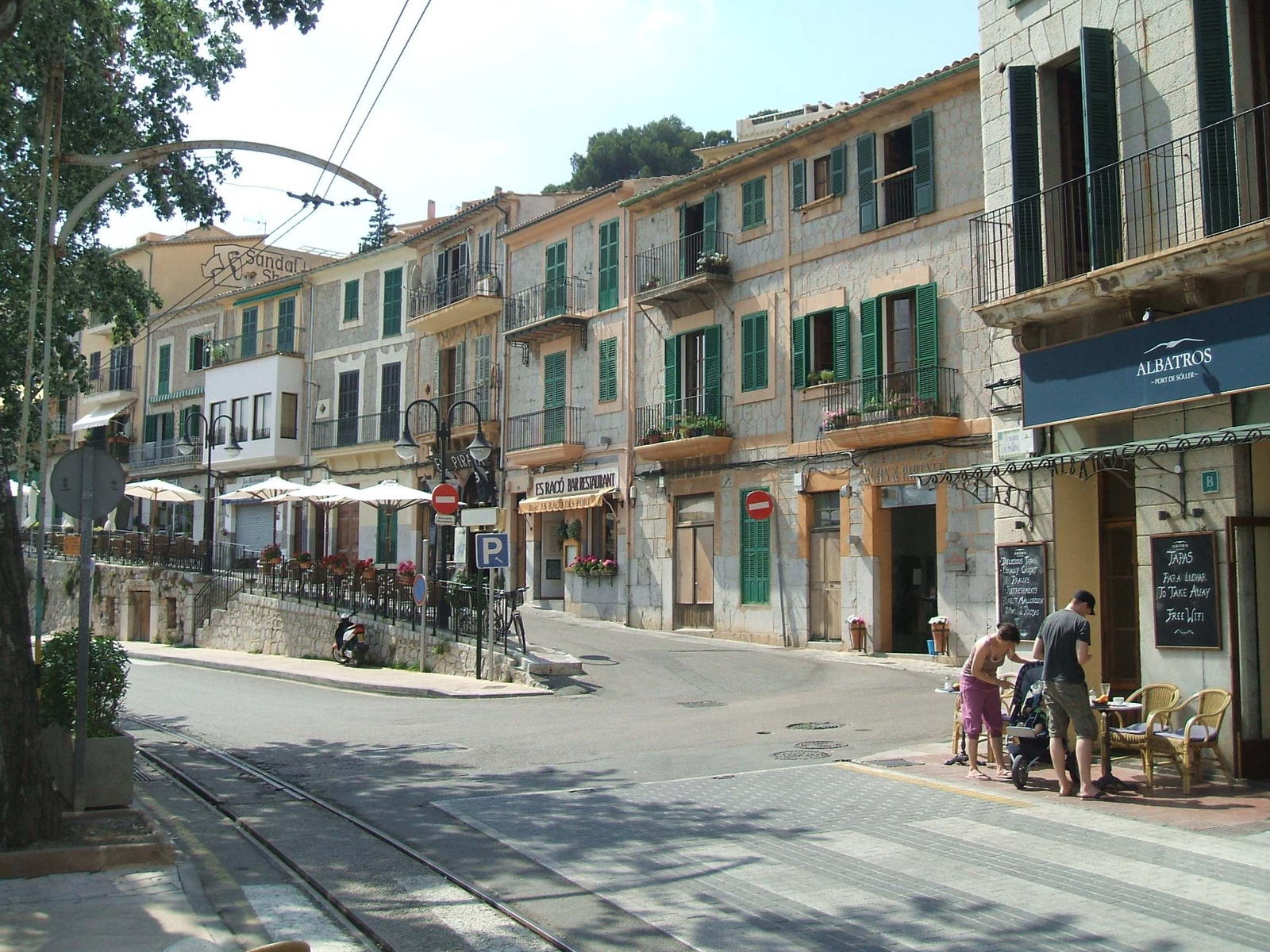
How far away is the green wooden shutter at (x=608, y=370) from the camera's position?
2931cm

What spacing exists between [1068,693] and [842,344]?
1427 cm

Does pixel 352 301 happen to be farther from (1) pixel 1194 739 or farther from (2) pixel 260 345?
(1) pixel 1194 739

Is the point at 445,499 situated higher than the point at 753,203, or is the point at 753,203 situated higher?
the point at 753,203

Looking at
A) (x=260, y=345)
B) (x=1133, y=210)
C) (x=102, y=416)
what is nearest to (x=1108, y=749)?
(x=1133, y=210)

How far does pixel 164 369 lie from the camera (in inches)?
1852

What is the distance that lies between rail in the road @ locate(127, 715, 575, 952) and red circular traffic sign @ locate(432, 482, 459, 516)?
7.29 metres

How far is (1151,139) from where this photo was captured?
1098 cm

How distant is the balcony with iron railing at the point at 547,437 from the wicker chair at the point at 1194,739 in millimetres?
21120

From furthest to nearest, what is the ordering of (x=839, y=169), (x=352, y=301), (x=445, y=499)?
1. (x=352, y=301)
2. (x=839, y=169)
3. (x=445, y=499)

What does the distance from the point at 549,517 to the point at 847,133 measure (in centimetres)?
1354

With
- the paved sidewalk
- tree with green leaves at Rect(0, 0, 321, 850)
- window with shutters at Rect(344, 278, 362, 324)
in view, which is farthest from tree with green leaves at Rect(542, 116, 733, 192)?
tree with green leaves at Rect(0, 0, 321, 850)

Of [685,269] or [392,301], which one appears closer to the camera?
[685,269]

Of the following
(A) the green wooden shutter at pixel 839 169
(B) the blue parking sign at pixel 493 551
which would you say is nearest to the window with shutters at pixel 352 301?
(A) the green wooden shutter at pixel 839 169

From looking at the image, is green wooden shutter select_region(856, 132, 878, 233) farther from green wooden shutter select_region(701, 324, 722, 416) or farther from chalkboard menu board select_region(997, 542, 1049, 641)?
chalkboard menu board select_region(997, 542, 1049, 641)
